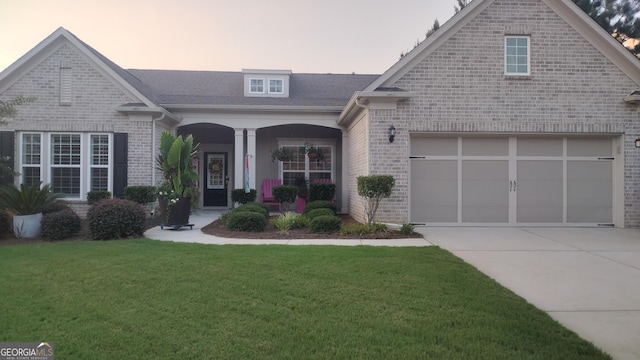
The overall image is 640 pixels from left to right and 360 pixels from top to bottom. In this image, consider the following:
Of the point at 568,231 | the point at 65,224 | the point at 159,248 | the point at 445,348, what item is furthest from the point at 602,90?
the point at 65,224

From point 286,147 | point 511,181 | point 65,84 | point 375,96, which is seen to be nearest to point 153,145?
point 65,84

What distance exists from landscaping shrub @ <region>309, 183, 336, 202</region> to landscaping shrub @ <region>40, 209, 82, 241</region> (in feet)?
24.3

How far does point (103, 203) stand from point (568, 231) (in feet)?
36.2

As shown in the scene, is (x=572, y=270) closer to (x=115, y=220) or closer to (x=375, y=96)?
(x=375, y=96)

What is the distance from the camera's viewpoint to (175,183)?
1021 cm

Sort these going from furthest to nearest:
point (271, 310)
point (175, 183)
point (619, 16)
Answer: point (619, 16) → point (175, 183) → point (271, 310)

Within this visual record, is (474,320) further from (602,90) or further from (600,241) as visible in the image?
(602,90)

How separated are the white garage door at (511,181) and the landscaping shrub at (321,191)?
401 cm

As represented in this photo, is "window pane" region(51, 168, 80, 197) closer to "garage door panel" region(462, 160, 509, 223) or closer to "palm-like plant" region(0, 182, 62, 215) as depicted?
"palm-like plant" region(0, 182, 62, 215)

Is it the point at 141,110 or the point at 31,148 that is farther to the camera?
the point at 31,148

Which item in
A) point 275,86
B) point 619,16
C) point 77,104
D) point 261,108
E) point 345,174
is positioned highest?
point 619,16

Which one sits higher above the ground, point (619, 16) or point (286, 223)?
point (619, 16)

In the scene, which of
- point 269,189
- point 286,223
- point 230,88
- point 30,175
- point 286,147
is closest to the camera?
point 286,223

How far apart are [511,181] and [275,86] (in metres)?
9.85
